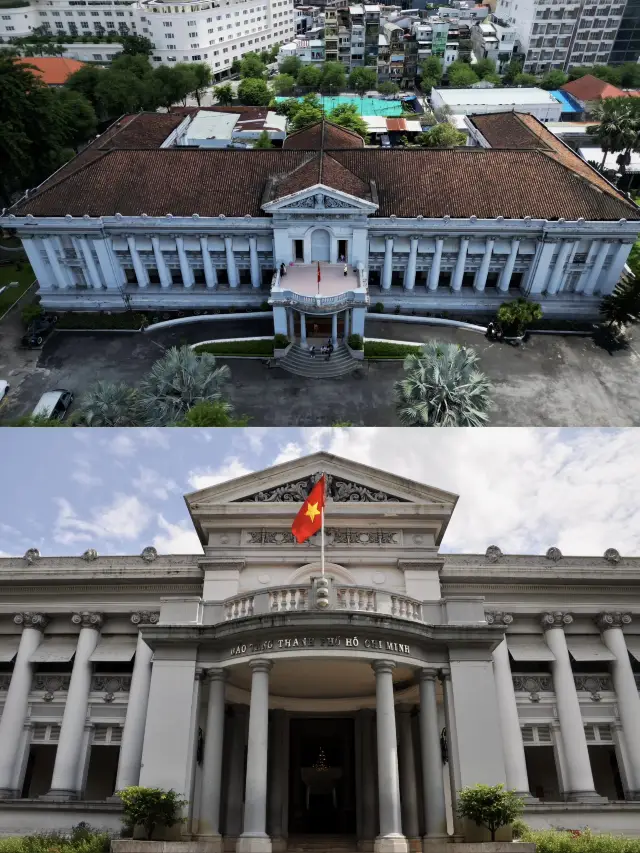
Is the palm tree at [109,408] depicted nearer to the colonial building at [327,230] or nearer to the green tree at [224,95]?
the colonial building at [327,230]

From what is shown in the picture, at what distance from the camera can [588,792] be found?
67.1ft

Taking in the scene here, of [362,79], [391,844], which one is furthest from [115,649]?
[362,79]

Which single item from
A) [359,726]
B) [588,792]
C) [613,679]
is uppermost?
[613,679]

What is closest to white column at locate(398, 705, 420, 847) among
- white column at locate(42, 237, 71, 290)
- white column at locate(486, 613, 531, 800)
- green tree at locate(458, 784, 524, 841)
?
white column at locate(486, 613, 531, 800)

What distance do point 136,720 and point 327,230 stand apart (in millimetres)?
31782

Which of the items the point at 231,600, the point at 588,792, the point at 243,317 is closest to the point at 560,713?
the point at 588,792

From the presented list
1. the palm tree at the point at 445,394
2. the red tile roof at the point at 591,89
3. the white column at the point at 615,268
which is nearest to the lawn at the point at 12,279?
the palm tree at the point at 445,394

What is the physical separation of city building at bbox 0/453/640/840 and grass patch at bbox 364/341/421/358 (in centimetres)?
1879

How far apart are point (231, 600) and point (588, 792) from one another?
1434 centimetres

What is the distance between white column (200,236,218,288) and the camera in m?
42.7

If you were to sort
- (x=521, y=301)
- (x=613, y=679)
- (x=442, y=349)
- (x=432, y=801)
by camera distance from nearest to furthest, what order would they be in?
(x=432, y=801) < (x=613, y=679) < (x=442, y=349) < (x=521, y=301)

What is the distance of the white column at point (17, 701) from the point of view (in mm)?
21109

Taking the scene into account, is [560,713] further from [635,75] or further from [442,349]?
[635,75]

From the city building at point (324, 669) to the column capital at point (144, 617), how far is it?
0.24 feet
